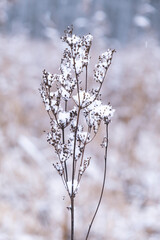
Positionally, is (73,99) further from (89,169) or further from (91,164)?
(91,164)

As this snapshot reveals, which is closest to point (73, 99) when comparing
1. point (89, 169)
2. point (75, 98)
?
point (75, 98)

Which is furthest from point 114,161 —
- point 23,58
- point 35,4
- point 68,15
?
point 35,4

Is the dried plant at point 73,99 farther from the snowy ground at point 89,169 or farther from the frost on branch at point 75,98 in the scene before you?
the snowy ground at point 89,169

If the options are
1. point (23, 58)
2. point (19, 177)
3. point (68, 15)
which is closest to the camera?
point (19, 177)

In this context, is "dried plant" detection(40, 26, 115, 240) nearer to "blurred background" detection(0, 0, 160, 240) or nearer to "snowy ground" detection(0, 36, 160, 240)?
"blurred background" detection(0, 0, 160, 240)

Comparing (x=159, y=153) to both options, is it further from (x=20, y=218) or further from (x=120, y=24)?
(x=120, y=24)

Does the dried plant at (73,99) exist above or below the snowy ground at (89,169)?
below

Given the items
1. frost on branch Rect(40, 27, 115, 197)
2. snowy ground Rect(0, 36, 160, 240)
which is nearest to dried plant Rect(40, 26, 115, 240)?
frost on branch Rect(40, 27, 115, 197)

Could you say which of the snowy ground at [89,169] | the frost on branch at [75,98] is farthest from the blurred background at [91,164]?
the frost on branch at [75,98]
